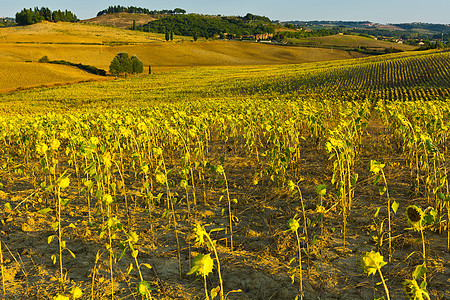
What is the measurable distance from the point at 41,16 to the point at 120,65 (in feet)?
364

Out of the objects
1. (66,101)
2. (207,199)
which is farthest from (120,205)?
(66,101)

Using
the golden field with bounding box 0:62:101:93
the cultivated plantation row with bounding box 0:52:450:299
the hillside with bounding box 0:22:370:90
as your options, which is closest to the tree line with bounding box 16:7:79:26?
the hillside with bounding box 0:22:370:90

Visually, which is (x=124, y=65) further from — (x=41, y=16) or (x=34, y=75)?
(x=41, y=16)

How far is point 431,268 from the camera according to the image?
11.0 ft

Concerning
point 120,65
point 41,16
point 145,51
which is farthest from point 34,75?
point 41,16

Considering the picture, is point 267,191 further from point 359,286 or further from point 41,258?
point 41,258

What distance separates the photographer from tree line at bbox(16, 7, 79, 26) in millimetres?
137250

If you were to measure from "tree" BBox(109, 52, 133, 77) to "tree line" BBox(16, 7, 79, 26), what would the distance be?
9965 centimetres

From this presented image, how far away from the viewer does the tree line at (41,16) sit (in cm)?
13725

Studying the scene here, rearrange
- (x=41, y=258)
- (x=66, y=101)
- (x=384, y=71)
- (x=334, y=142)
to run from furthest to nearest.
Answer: (x=384, y=71) → (x=66, y=101) → (x=334, y=142) → (x=41, y=258)

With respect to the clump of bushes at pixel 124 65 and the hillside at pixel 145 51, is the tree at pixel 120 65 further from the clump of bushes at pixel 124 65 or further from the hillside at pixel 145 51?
the hillside at pixel 145 51

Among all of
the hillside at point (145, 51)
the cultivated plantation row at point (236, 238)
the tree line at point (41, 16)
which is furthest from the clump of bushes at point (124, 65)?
the tree line at point (41, 16)

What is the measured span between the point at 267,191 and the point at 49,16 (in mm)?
185917

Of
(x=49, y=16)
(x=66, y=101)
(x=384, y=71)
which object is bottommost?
(x=66, y=101)
